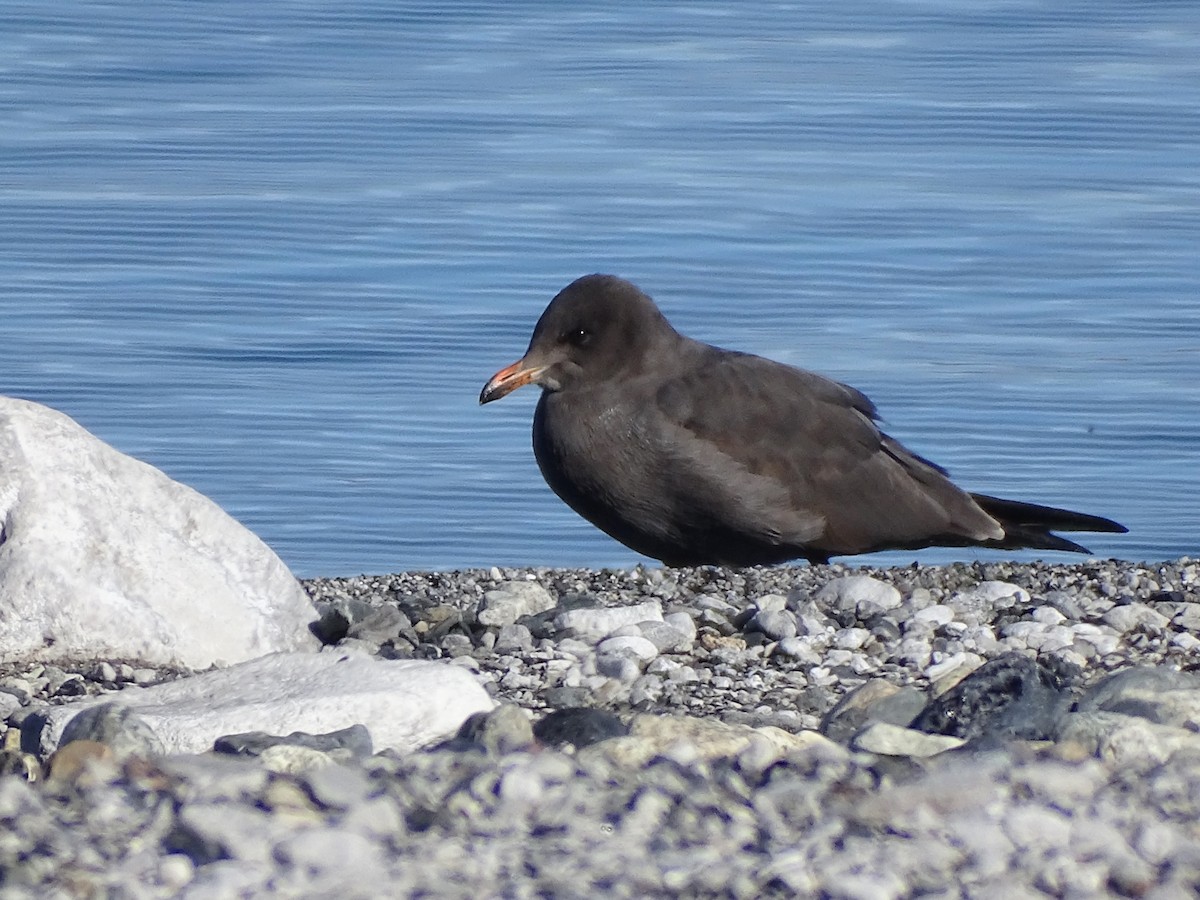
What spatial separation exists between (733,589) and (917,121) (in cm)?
1132

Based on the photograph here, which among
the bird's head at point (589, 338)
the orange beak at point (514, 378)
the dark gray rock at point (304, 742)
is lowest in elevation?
the dark gray rock at point (304, 742)

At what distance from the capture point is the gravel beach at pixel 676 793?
402 centimetres

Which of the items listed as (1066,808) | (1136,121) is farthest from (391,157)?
(1066,808)

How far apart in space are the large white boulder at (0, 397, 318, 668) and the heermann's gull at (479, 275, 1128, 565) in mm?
2104

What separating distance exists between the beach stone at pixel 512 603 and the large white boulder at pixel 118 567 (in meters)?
0.47

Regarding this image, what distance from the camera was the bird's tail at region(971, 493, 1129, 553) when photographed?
893cm

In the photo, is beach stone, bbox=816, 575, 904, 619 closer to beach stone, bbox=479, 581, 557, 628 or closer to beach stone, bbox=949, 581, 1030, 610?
beach stone, bbox=949, 581, 1030, 610

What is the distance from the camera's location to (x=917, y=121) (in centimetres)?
1759

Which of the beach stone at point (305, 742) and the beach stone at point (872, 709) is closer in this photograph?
the beach stone at point (305, 742)

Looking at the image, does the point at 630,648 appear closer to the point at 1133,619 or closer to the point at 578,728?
the point at 578,728

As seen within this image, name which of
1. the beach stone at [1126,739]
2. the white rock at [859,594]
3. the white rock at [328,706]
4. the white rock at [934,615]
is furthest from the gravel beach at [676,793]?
the white rock at [859,594]

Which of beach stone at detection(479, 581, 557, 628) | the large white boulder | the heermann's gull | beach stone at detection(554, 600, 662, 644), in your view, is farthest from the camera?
the heermann's gull

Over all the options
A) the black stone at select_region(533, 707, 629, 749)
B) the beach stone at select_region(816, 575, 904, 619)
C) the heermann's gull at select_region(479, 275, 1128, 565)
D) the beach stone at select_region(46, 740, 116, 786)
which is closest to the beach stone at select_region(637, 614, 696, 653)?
the beach stone at select_region(816, 575, 904, 619)

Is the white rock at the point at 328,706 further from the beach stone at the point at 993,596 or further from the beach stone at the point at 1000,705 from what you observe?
the beach stone at the point at 993,596
